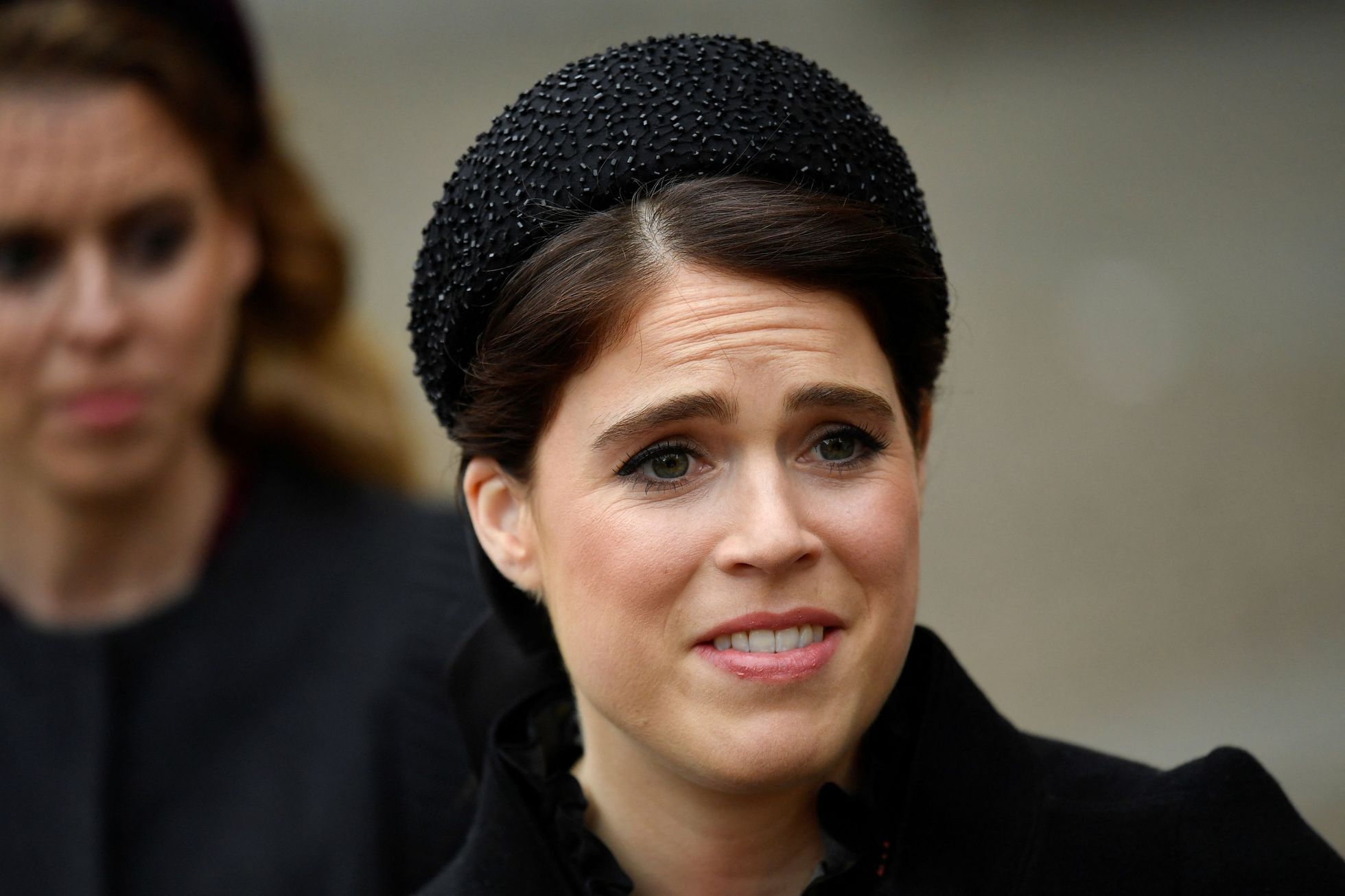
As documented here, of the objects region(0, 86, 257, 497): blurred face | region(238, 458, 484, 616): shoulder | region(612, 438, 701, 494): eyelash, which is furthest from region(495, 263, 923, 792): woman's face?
region(0, 86, 257, 497): blurred face

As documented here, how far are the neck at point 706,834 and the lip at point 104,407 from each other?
1.97m

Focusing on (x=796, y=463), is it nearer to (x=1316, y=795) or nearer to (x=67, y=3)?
(x=67, y=3)

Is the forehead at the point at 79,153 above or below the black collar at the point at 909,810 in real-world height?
above

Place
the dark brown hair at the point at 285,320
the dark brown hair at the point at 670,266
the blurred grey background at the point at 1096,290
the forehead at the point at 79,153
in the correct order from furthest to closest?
the blurred grey background at the point at 1096,290
the dark brown hair at the point at 285,320
the forehead at the point at 79,153
the dark brown hair at the point at 670,266

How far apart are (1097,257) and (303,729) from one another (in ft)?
17.0

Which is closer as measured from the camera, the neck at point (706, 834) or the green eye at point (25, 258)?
the neck at point (706, 834)

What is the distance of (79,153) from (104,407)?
613 millimetres

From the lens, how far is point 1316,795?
5.60m

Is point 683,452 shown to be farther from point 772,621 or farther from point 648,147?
point 648,147

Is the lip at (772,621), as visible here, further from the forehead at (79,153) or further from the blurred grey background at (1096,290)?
the blurred grey background at (1096,290)

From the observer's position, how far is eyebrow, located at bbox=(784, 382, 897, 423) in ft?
8.23

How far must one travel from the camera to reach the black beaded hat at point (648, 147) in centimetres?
254

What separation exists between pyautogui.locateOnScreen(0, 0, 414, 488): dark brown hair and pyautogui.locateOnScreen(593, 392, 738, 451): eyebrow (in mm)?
2311

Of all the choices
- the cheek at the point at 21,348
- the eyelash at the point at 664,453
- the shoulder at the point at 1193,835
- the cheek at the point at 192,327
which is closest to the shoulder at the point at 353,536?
the cheek at the point at 192,327
